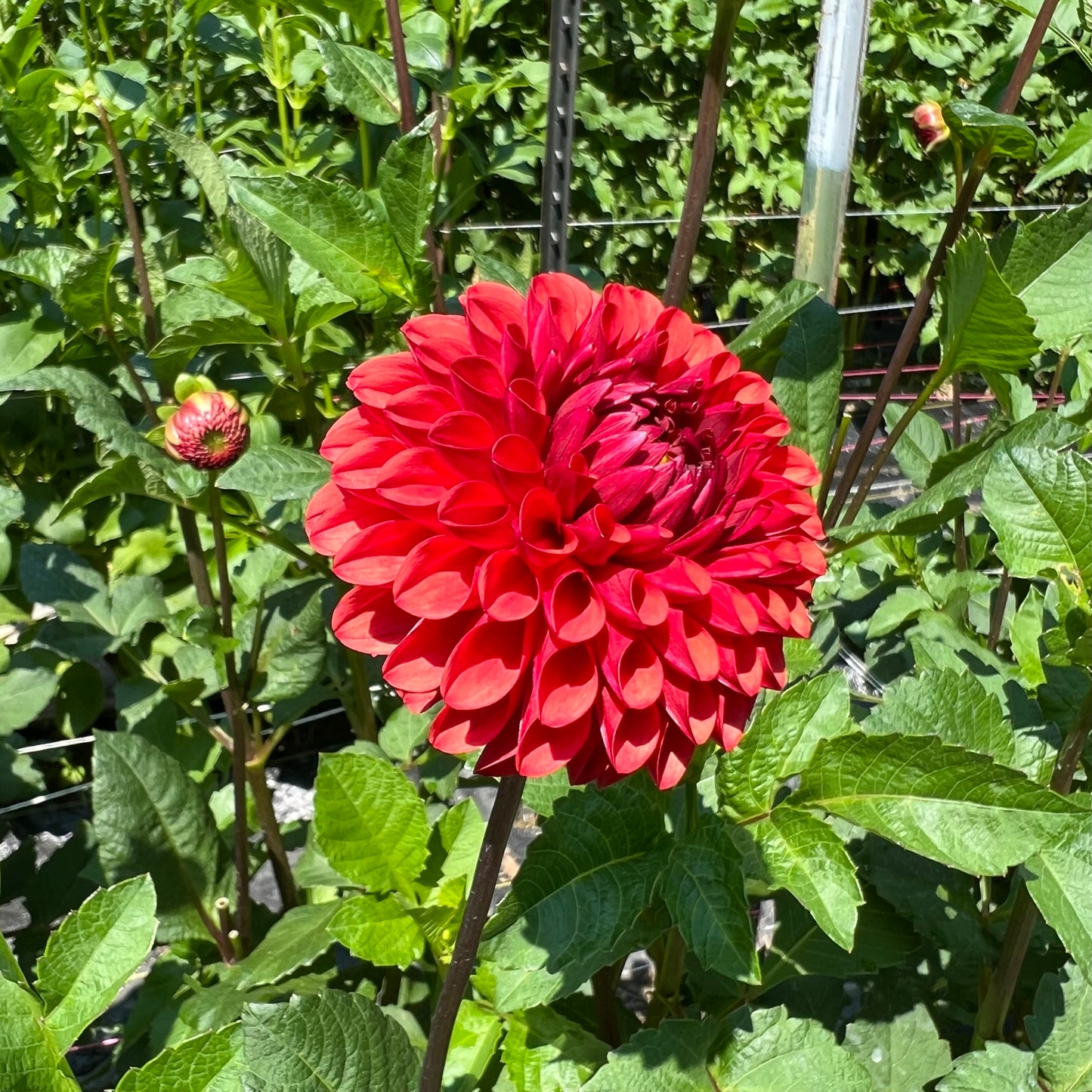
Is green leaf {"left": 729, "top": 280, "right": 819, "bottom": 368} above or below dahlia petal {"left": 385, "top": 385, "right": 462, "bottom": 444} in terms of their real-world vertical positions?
below

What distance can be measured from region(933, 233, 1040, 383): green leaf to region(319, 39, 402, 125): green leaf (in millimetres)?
489

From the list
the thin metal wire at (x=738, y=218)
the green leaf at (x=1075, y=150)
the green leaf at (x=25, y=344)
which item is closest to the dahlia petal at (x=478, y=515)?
the green leaf at (x=1075, y=150)

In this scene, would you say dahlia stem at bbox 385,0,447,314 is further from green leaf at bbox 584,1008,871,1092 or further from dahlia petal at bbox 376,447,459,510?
green leaf at bbox 584,1008,871,1092

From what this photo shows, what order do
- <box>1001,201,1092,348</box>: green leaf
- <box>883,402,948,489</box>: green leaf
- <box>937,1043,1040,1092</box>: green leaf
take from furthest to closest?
<box>883,402,948,489</box>: green leaf → <box>1001,201,1092,348</box>: green leaf → <box>937,1043,1040,1092</box>: green leaf

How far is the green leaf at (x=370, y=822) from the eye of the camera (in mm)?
788

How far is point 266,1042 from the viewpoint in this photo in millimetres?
591

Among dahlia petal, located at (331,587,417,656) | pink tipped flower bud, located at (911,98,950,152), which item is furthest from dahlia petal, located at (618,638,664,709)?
pink tipped flower bud, located at (911,98,950,152)

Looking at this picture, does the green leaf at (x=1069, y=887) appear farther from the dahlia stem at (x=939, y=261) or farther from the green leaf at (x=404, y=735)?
the green leaf at (x=404, y=735)

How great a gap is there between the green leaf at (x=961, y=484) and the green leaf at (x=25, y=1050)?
610mm

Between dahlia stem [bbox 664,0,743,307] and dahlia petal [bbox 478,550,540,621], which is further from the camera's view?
dahlia stem [bbox 664,0,743,307]

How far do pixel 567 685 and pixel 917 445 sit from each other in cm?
82

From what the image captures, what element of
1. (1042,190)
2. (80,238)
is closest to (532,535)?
(80,238)

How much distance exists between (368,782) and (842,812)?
0.36 m

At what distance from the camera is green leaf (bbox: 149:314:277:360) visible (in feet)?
2.83
